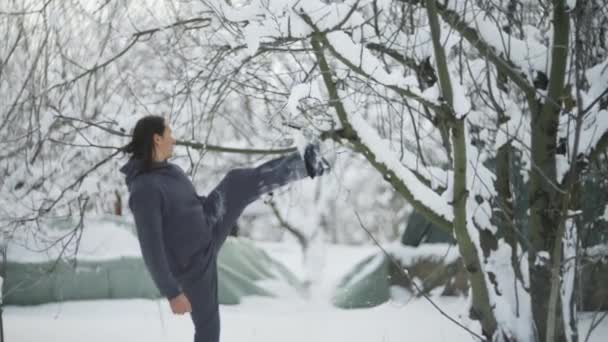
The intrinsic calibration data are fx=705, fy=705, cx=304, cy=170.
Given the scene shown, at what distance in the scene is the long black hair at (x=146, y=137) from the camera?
3496 mm

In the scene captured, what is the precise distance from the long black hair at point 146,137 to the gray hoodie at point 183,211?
41 millimetres

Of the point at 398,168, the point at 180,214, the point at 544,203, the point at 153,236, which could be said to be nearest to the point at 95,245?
the point at 180,214

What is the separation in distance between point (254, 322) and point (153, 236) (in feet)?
12.0

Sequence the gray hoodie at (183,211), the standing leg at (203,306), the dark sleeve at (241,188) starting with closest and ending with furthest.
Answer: the gray hoodie at (183,211), the standing leg at (203,306), the dark sleeve at (241,188)

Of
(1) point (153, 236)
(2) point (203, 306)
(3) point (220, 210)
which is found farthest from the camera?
(3) point (220, 210)

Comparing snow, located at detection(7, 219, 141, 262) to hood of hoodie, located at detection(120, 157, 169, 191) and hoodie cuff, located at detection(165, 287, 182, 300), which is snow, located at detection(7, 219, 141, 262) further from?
hoodie cuff, located at detection(165, 287, 182, 300)

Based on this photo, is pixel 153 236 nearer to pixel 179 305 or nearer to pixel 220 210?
pixel 179 305

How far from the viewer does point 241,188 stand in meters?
3.72

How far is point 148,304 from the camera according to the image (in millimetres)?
7602

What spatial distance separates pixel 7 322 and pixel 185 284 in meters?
4.02

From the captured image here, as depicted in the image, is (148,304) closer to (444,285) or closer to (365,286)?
(365,286)

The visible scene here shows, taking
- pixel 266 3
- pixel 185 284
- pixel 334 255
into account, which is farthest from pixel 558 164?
pixel 334 255

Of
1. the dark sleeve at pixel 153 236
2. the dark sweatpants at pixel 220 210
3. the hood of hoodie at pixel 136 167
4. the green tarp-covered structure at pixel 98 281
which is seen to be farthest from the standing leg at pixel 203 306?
the green tarp-covered structure at pixel 98 281

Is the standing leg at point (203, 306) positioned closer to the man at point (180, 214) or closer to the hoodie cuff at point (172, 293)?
the man at point (180, 214)
